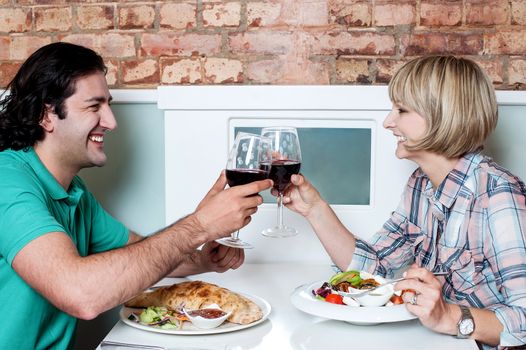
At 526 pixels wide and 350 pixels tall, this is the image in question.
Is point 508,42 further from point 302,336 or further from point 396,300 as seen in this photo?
point 302,336

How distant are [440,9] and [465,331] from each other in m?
1.17

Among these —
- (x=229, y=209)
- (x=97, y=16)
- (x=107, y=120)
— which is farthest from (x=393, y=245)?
(x=97, y=16)

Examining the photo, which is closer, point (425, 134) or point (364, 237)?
point (425, 134)

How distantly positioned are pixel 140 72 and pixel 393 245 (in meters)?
1.03

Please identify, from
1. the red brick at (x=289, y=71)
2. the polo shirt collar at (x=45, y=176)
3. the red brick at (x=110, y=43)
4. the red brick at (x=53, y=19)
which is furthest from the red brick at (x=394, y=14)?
the polo shirt collar at (x=45, y=176)

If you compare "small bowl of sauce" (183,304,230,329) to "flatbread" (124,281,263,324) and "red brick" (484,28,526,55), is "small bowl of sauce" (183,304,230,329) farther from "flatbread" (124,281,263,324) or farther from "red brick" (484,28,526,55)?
"red brick" (484,28,526,55)

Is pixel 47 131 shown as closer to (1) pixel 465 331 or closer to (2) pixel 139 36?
(2) pixel 139 36

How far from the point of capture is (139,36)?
221 centimetres

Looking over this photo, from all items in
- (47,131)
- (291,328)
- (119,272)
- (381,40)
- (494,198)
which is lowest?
(291,328)

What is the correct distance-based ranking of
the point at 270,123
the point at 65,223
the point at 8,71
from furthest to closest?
the point at 8,71 < the point at 270,123 < the point at 65,223

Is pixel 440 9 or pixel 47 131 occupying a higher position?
pixel 440 9

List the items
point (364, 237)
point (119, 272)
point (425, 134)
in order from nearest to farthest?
point (119, 272) → point (425, 134) → point (364, 237)

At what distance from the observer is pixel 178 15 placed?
7.18 feet

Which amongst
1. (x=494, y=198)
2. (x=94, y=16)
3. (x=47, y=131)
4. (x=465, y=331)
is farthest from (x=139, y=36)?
(x=465, y=331)
